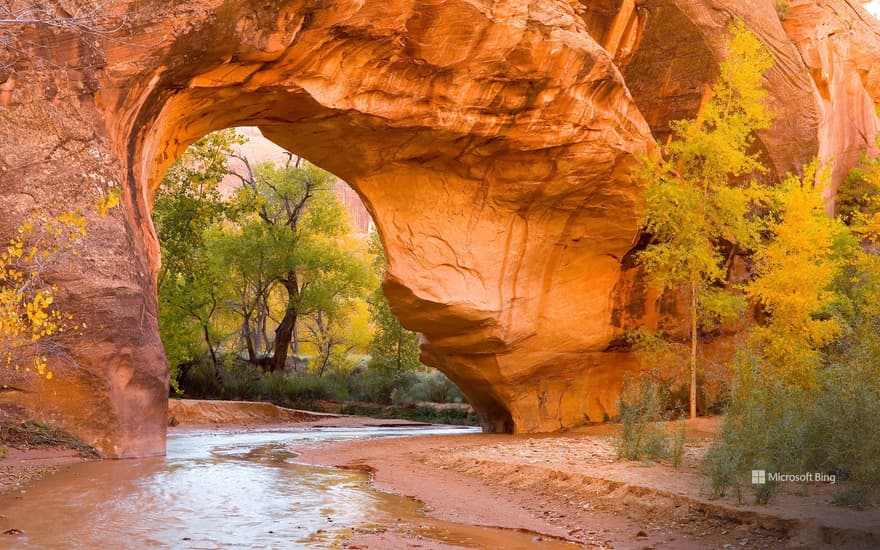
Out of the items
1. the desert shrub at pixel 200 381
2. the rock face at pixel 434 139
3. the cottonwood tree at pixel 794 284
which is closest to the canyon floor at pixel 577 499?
the rock face at pixel 434 139

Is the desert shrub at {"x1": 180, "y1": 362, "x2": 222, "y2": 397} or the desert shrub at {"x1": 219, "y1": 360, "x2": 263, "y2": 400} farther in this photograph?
the desert shrub at {"x1": 180, "y1": 362, "x2": 222, "y2": 397}

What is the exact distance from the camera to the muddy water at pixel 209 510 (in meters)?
6.27

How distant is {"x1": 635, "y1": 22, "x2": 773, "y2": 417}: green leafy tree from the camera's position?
15.4m

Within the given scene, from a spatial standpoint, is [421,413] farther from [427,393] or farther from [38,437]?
[38,437]

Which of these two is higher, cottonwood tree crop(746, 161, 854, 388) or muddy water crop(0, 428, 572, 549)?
cottonwood tree crop(746, 161, 854, 388)

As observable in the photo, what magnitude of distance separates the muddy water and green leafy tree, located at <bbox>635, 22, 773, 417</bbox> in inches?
307

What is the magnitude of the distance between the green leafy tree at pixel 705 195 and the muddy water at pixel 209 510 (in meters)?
7.79

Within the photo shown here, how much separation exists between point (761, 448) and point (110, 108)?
9.18 metres

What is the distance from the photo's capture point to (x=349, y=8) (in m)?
12.5

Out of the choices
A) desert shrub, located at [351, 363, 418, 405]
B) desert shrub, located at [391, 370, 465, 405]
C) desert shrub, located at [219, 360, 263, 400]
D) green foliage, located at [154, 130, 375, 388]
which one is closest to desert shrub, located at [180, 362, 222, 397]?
green foliage, located at [154, 130, 375, 388]

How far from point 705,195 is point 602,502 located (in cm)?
890

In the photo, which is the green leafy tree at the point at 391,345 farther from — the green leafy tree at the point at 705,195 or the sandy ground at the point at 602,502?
the sandy ground at the point at 602,502

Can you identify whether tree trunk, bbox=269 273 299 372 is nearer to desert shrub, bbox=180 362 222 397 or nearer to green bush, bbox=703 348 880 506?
desert shrub, bbox=180 362 222 397

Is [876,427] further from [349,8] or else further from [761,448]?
[349,8]
